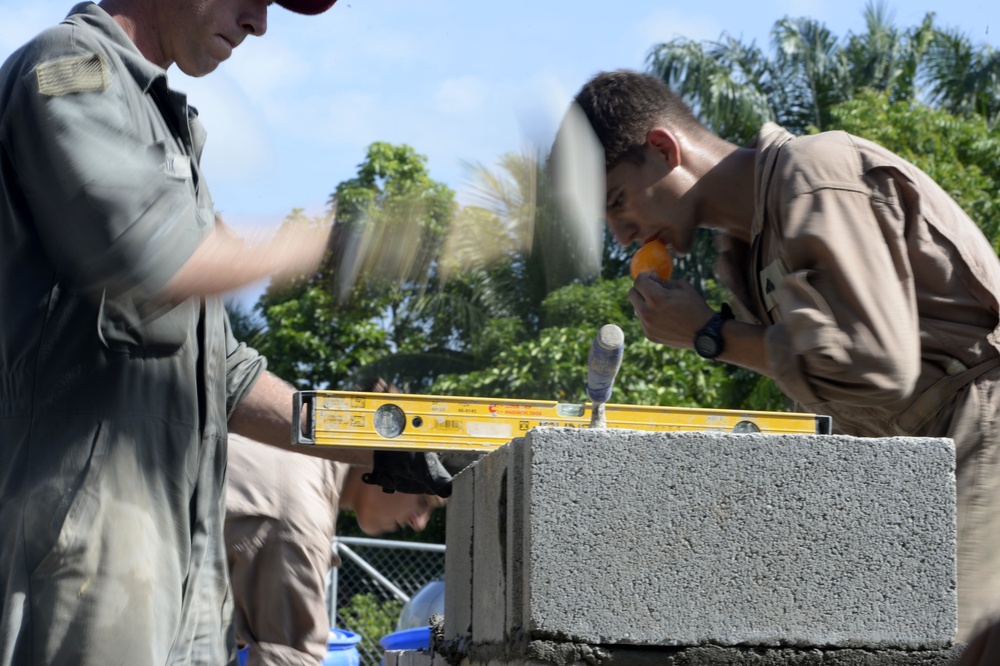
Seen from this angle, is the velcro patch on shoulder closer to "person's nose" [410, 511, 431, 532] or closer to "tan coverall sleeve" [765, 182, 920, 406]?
"tan coverall sleeve" [765, 182, 920, 406]

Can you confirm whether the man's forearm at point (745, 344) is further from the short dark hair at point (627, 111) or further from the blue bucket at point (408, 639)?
the blue bucket at point (408, 639)

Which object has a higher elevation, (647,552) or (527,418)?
(527,418)

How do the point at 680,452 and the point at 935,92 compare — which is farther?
the point at 935,92

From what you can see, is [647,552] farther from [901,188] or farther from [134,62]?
[134,62]

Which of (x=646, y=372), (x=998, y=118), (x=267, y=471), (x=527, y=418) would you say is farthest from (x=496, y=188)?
(x=998, y=118)

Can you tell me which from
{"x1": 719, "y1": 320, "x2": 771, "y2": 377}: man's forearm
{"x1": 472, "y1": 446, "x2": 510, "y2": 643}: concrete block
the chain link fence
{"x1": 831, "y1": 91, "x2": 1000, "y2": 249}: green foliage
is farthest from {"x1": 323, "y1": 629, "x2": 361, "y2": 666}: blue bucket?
{"x1": 831, "y1": 91, "x2": 1000, "y2": 249}: green foliage

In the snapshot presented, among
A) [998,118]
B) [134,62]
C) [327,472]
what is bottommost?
[327,472]

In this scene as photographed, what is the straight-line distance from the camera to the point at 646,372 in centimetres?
1542

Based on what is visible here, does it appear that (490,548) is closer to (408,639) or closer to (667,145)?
(667,145)

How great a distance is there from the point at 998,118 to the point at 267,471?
1912cm

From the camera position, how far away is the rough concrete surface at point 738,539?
215 centimetres

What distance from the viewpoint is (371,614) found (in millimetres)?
11836

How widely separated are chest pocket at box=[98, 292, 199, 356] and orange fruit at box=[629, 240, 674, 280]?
1.38 metres

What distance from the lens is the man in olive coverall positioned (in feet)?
6.68
